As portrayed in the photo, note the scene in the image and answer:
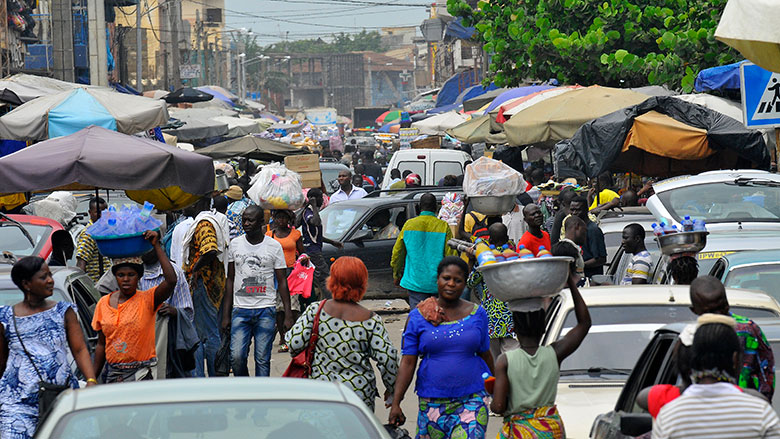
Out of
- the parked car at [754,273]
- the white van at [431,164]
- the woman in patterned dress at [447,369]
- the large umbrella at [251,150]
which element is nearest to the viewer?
the woman in patterned dress at [447,369]

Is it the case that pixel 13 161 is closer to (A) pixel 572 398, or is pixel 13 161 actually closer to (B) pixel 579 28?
(A) pixel 572 398

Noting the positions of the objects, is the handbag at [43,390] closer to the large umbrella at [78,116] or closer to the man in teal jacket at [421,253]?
the man in teal jacket at [421,253]

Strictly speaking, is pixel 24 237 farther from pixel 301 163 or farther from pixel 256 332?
pixel 301 163

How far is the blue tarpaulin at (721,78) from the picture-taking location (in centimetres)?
1438

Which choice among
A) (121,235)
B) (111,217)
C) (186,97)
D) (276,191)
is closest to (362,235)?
(276,191)

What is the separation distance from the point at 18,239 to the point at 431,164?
13768mm

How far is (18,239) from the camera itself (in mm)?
11867

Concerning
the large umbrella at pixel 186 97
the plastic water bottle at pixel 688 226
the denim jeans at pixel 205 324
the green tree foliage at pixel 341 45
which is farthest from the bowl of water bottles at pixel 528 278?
the green tree foliage at pixel 341 45

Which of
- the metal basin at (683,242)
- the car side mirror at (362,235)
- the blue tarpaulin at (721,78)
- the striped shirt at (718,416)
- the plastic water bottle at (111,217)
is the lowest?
the car side mirror at (362,235)

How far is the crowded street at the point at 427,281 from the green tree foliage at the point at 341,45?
15336 centimetres

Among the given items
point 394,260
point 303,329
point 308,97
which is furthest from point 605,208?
point 308,97

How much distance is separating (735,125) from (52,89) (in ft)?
35.3

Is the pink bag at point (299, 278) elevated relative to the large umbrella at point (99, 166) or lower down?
lower down

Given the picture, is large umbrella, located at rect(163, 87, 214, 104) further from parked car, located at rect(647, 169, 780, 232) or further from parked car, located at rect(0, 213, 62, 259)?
parked car, located at rect(647, 169, 780, 232)
